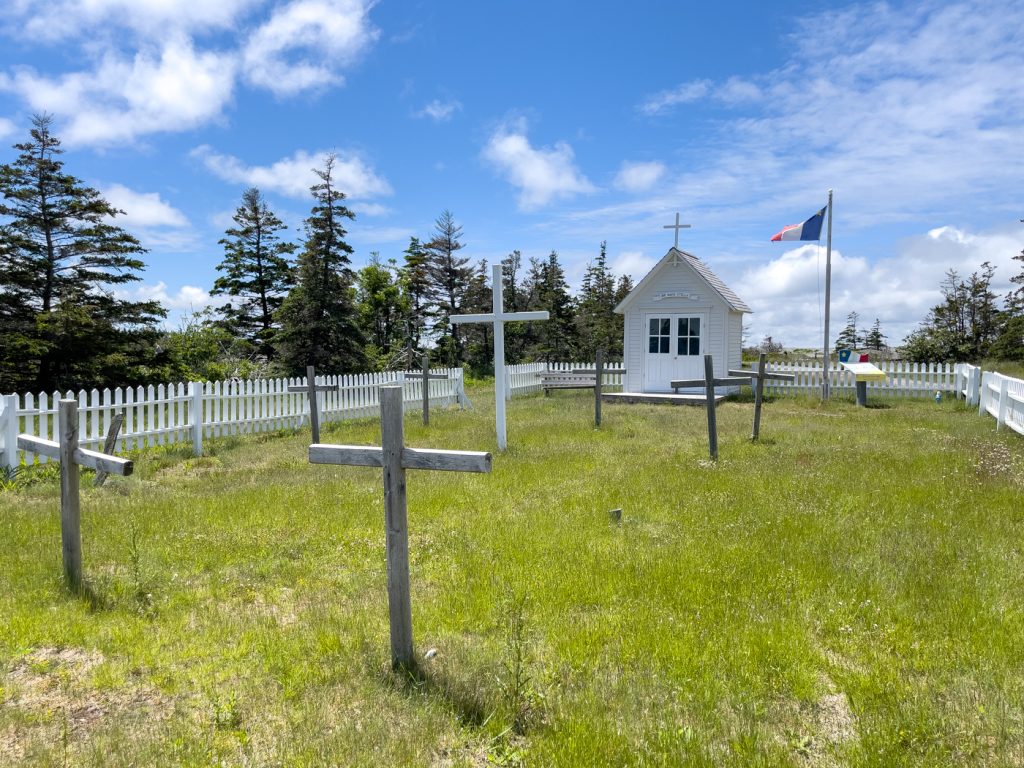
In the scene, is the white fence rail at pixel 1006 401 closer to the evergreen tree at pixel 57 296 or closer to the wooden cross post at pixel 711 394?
the wooden cross post at pixel 711 394

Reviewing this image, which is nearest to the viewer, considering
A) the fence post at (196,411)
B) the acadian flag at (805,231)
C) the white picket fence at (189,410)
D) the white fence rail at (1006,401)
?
the white picket fence at (189,410)

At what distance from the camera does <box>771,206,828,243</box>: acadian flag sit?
18.1 m

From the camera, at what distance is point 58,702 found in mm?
3613

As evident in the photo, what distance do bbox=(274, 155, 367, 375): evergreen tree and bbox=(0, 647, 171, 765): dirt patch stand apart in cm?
1985

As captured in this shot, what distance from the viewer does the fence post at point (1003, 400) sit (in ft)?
40.7

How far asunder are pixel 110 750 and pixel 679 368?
18634 mm

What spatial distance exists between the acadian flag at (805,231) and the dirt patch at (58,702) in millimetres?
18539

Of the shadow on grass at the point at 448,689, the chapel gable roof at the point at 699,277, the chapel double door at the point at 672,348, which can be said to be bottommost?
the shadow on grass at the point at 448,689

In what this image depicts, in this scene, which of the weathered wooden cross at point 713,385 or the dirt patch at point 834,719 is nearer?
the dirt patch at point 834,719

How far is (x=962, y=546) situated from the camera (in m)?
5.76

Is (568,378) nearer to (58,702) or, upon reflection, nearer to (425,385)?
(425,385)

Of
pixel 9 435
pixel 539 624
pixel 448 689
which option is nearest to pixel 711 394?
pixel 539 624

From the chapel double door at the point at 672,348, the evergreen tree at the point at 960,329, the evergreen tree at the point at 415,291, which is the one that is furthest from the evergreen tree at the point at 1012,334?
the evergreen tree at the point at 415,291

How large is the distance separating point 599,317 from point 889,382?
17.1 metres
